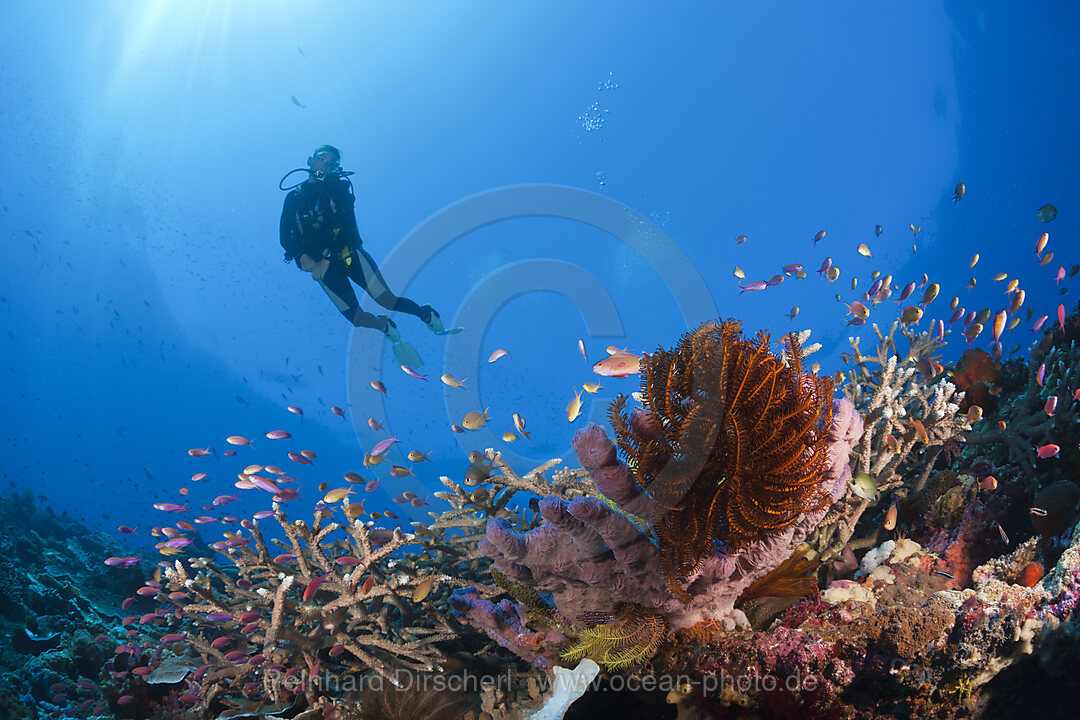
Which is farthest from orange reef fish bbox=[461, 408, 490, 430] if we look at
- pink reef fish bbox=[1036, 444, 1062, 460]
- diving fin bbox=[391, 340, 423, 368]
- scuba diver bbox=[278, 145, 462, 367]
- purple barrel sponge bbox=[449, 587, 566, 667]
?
pink reef fish bbox=[1036, 444, 1062, 460]

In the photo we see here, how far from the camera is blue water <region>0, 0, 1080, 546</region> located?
44.6 m

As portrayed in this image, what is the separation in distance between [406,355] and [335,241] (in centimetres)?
333

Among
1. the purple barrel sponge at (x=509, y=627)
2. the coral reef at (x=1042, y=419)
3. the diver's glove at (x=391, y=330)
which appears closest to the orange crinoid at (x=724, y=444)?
the purple barrel sponge at (x=509, y=627)

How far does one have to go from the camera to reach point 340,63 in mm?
58656

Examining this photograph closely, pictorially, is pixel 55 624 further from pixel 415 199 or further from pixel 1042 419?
pixel 415 199

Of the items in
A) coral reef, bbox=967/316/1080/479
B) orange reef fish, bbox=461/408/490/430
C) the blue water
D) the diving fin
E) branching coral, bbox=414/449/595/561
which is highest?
the blue water

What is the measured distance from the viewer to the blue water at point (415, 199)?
4462 centimetres

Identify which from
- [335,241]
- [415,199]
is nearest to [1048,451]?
[335,241]

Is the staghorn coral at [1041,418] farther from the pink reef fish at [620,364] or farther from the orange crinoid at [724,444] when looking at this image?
the orange crinoid at [724,444]

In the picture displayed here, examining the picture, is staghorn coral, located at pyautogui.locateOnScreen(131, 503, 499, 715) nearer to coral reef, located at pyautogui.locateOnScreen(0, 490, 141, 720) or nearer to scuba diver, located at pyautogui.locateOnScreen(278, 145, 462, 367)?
coral reef, located at pyautogui.locateOnScreen(0, 490, 141, 720)

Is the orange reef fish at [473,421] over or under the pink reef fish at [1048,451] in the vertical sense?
over

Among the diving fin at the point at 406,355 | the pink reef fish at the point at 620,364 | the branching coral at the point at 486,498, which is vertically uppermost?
the diving fin at the point at 406,355

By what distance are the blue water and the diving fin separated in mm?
26787

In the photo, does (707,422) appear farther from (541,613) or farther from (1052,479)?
(1052,479)
